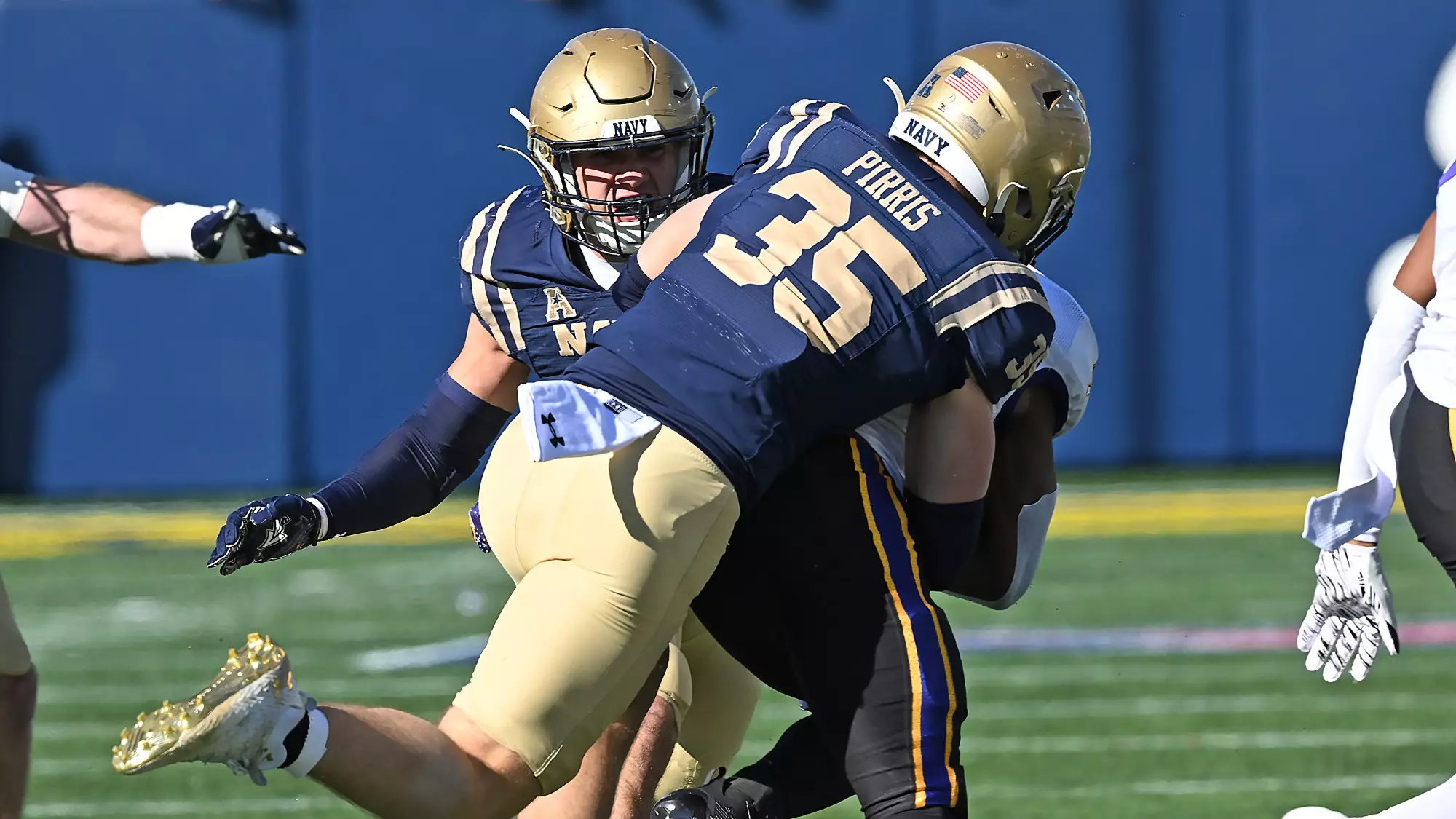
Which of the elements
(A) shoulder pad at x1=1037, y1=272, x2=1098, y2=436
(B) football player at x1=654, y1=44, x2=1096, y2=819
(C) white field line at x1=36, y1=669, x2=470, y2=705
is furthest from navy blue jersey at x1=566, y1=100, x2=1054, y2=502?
(C) white field line at x1=36, y1=669, x2=470, y2=705

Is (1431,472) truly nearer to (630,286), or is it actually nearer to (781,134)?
(781,134)

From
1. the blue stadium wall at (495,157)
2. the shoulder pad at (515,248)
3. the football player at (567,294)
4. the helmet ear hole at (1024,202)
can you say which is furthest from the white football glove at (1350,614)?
the blue stadium wall at (495,157)

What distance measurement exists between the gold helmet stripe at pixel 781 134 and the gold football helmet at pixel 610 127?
0.34 meters

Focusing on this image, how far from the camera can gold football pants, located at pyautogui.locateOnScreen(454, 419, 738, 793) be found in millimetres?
2734

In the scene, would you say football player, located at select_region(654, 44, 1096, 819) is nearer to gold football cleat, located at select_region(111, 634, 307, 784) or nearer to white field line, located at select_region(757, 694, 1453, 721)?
gold football cleat, located at select_region(111, 634, 307, 784)

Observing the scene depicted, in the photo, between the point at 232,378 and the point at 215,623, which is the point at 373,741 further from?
the point at 232,378

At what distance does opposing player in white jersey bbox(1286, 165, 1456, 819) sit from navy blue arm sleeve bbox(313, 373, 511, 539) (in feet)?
4.91

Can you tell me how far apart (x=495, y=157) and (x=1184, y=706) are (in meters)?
6.28

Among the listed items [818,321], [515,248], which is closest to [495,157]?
[515,248]

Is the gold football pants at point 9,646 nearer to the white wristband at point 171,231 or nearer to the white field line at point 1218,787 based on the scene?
the white wristband at point 171,231

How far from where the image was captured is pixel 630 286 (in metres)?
3.12

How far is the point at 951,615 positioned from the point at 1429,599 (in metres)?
1.69

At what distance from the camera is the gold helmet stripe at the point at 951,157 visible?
3018 millimetres

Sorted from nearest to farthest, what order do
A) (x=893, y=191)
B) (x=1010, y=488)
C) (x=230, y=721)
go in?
(x=230, y=721), (x=893, y=191), (x=1010, y=488)
